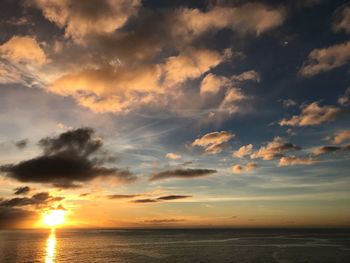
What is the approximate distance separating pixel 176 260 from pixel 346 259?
150 ft

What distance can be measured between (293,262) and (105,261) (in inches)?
1959

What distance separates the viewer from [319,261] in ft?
277

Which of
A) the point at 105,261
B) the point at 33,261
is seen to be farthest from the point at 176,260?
the point at 33,261

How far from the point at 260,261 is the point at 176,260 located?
72.4 ft

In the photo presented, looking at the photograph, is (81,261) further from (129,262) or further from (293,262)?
(293,262)

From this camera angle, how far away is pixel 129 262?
86938 millimetres

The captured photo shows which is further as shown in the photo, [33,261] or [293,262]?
[33,261]

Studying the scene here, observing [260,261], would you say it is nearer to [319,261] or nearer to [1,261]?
[319,261]

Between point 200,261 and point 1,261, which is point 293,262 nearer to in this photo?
point 200,261

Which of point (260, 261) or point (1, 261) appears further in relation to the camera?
point (1, 261)

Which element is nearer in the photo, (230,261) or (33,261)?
(230,261)

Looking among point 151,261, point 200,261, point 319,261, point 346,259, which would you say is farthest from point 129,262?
point 346,259

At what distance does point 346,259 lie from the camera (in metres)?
87.8

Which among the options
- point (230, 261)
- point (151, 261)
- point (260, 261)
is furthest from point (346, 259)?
point (151, 261)
